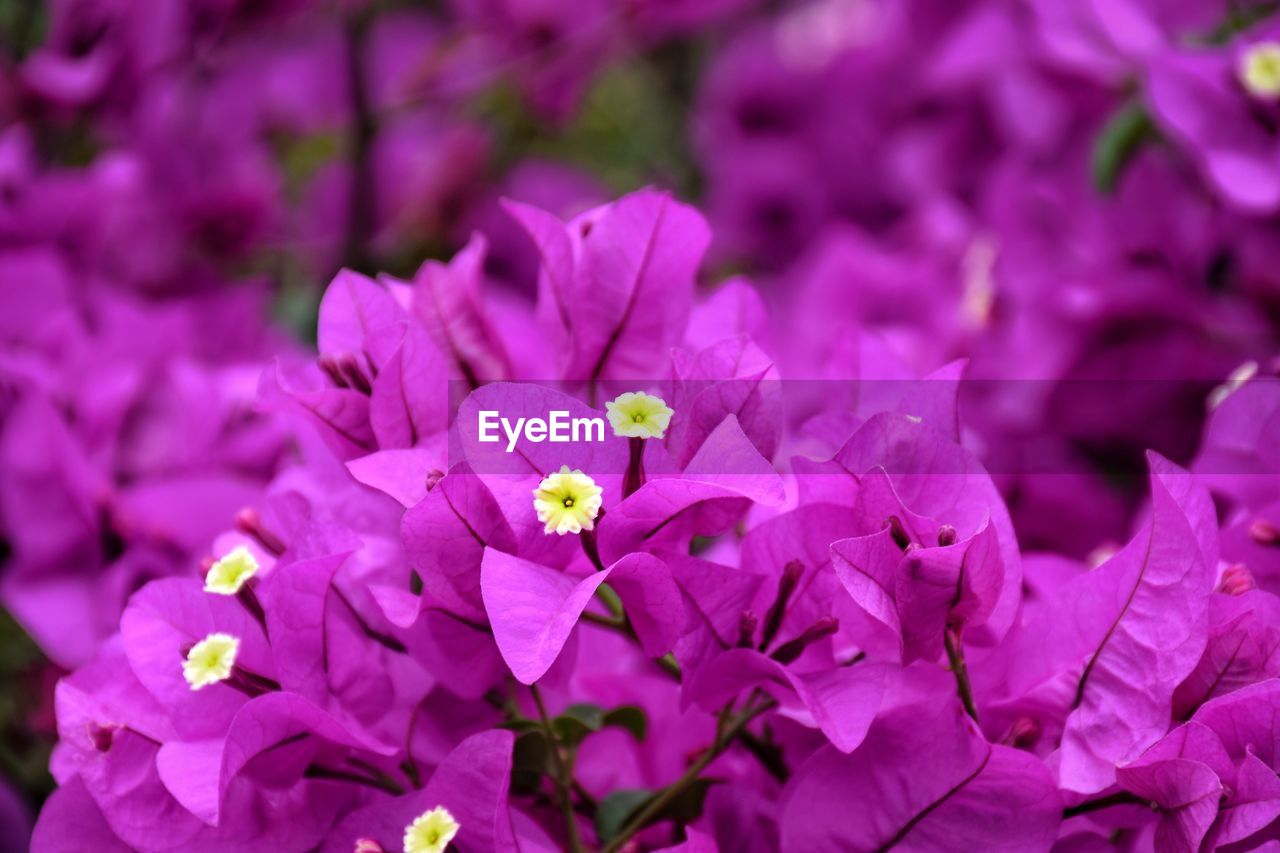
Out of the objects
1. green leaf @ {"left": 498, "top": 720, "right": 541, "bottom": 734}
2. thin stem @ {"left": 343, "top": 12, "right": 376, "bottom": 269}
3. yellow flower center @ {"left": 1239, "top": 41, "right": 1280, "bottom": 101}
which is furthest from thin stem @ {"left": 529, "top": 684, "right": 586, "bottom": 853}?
thin stem @ {"left": 343, "top": 12, "right": 376, "bottom": 269}

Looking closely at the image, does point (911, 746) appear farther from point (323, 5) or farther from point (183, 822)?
point (323, 5)

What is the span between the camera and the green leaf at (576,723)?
0.43m

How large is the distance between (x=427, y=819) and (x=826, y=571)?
0.15 m

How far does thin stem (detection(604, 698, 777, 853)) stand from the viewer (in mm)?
421

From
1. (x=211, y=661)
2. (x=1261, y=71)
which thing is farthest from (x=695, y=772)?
(x=1261, y=71)

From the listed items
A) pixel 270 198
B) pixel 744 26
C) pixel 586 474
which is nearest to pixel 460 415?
pixel 586 474

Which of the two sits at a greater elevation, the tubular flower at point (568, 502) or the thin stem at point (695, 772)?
the tubular flower at point (568, 502)

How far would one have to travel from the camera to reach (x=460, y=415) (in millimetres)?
391

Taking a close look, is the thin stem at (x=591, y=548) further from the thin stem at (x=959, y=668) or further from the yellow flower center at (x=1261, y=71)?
the yellow flower center at (x=1261, y=71)

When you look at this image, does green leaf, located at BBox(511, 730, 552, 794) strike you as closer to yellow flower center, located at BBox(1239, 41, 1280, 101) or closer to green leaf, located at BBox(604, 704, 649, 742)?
green leaf, located at BBox(604, 704, 649, 742)

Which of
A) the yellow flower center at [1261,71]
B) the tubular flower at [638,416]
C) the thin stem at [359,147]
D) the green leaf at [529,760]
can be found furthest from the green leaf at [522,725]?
the thin stem at [359,147]

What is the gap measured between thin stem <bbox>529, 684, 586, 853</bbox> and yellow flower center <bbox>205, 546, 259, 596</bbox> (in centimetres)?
10

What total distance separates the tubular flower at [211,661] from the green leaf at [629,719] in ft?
0.42

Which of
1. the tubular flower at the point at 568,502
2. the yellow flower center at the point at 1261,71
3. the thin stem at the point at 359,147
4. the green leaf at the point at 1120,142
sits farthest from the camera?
the thin stem at the point at 359,147
